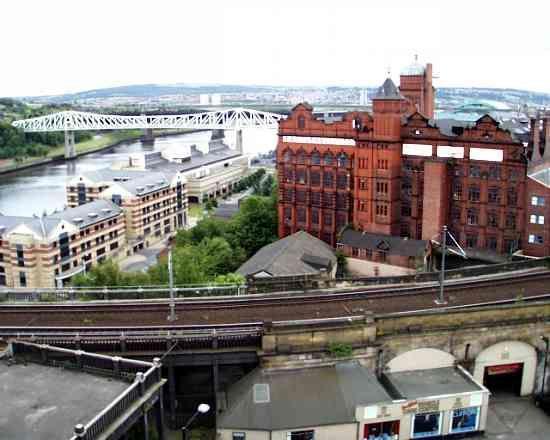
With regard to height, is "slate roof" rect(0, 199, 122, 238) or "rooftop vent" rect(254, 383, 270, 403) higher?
"slate roof" rect(0, 199, 122, 238)

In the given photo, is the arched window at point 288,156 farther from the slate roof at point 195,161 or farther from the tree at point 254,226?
the slate roof at point 195,161

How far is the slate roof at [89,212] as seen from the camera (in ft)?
236

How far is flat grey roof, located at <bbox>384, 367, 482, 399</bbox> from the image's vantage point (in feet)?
99.5

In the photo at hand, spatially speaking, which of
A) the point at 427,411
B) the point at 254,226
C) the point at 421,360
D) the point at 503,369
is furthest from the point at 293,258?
the point at 427,411

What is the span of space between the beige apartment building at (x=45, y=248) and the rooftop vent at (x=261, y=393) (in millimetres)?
40319

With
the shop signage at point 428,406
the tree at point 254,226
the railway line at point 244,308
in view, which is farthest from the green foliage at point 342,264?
the shop signage at point 428,406

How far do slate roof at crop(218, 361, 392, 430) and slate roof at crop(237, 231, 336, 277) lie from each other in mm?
19932

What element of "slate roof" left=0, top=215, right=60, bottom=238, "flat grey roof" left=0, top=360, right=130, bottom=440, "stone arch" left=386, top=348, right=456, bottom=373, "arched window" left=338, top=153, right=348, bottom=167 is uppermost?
"arched window" left=338, top=153, right=348, bottom=167

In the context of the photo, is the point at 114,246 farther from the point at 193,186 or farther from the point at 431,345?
the point at 431,345

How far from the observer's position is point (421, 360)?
32562mm

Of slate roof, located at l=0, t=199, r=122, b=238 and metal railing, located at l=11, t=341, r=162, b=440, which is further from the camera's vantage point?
slate roof, located at l=0, t=199, r=122, b=238

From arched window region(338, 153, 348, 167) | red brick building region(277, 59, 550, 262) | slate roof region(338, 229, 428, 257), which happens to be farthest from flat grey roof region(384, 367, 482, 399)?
arched window region(338, 153, 348, 167)

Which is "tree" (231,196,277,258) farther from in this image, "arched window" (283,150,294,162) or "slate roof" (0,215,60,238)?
"slate roof" (0,215,60,238)

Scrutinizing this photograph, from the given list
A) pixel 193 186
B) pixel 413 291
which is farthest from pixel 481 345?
pixel 193 186
